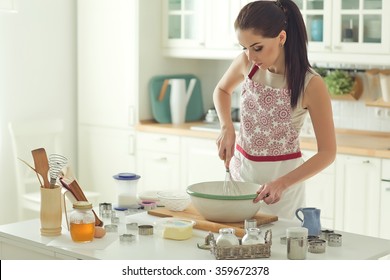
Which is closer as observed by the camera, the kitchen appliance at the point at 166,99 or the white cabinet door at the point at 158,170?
the white cabinet door at the point at 158,170

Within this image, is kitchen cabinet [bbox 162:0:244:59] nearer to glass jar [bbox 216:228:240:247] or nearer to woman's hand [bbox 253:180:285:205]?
woman's hand [bbox 253:180:285:205]

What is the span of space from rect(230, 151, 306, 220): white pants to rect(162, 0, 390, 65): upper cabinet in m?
1.55

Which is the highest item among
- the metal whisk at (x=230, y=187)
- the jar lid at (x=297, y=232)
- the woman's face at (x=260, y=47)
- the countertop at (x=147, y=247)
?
the woman's face at (x=260, y=47)

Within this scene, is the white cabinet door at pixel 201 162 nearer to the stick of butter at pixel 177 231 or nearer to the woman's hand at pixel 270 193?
the woman's hand at pixel 270 193

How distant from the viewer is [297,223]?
300 cm

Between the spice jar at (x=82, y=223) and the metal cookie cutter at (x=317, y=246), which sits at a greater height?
the spice jar at (x=82, y=223)

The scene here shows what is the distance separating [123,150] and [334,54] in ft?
5.25

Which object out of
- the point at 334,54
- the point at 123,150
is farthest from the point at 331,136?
the point at 123,150

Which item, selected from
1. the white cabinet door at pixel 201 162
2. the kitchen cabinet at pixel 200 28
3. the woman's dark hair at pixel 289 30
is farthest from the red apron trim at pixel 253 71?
the kitchen cabinet at pixel 200 28

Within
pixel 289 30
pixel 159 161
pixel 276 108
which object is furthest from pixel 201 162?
pixel 289 30

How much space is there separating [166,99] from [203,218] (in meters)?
2.61

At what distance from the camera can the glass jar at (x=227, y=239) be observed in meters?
2.55

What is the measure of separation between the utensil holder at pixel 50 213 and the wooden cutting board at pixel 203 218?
419 mm
